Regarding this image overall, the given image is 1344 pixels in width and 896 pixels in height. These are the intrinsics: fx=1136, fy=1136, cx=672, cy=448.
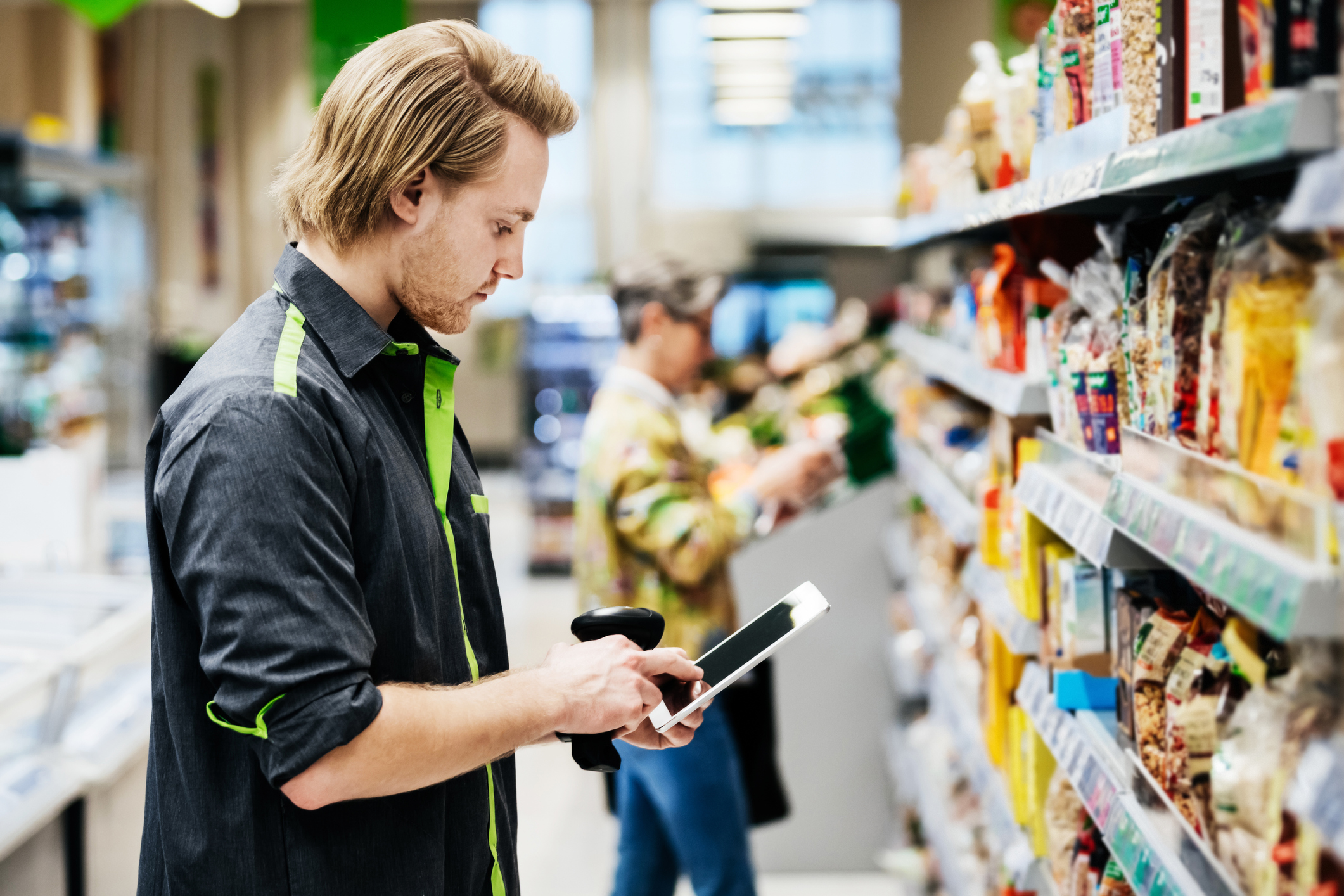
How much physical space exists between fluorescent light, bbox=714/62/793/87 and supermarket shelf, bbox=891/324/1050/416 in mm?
3259

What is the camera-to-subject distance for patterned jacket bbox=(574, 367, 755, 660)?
99.4 inches

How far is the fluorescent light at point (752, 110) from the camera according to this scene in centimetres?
693

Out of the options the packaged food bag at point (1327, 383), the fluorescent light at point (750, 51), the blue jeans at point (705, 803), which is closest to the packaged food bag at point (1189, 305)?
the packaged food bag at point (1327, 383)

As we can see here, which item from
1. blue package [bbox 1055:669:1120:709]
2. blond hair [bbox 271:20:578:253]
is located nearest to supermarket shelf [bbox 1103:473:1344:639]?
blue package [bbox 1055:669:1120:709]

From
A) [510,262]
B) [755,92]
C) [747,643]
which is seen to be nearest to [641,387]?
[747,643]

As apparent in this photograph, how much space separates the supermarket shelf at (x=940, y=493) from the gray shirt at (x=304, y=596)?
118 cm

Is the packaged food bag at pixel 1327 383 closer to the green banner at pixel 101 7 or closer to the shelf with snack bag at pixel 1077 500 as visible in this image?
the shelf with snack bag at pixel 1077 500

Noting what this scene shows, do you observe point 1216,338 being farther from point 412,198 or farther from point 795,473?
point 795,473

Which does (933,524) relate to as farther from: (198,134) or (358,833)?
(198,134)

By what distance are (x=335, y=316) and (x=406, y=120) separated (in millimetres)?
228

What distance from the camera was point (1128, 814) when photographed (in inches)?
49.8

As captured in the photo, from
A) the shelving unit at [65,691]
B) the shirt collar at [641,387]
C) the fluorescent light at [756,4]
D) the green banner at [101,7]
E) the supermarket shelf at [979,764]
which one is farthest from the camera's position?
the fluorescent light at [756,4]

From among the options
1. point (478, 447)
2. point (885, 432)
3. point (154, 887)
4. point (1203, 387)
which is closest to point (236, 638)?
point (154, 887)

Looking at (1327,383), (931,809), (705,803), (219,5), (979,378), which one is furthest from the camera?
(219,5)
